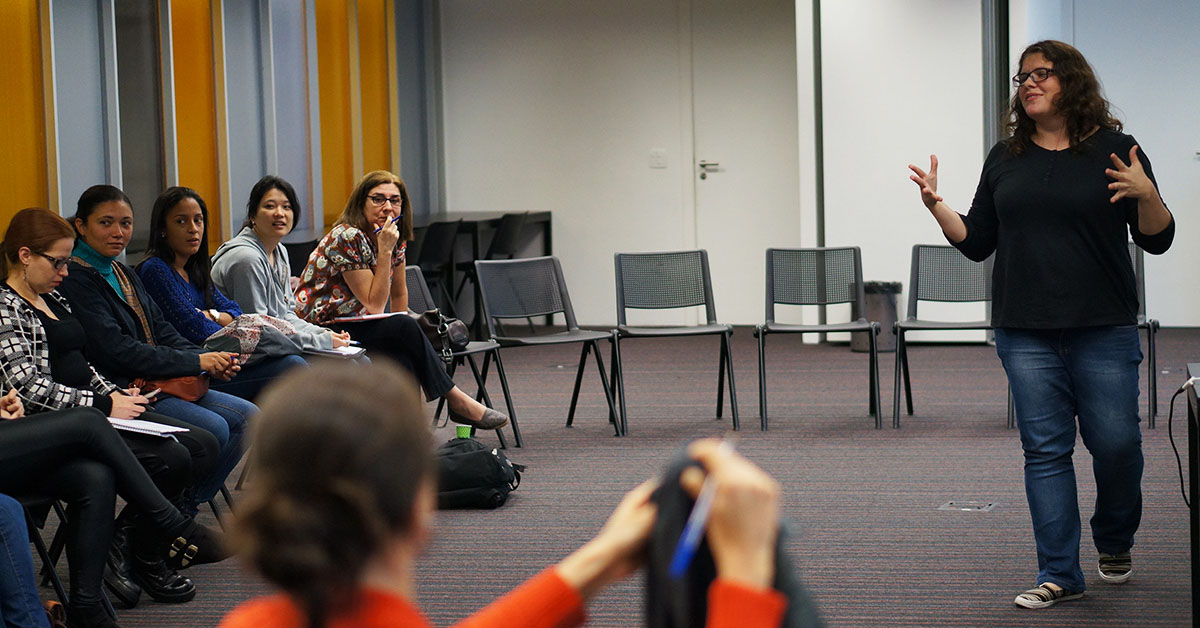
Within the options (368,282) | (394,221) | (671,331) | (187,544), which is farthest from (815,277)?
(187,544)

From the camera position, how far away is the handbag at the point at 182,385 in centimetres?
396

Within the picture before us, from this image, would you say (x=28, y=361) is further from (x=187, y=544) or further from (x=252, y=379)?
(x=252, y=379)

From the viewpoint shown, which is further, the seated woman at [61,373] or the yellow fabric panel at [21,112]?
the yellow fabric panel at [21,112]

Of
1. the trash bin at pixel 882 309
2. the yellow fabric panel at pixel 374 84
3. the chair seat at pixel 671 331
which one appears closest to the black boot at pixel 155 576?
the chair seat at pixel 671 331

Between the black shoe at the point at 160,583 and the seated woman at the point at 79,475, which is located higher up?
the seated woman at the point at 79,475

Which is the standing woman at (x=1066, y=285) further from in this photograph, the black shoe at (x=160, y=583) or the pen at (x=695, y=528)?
the pen at (x=695, y=528)

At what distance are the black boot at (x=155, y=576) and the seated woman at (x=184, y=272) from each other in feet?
3.15

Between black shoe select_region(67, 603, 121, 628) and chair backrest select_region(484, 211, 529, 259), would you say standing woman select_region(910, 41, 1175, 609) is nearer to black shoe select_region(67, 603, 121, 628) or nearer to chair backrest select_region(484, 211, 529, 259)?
black shoe select_region(67, 603, 121, 628)

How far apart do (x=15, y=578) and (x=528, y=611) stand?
2211mm

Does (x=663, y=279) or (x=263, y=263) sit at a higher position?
(x=263, y=263)

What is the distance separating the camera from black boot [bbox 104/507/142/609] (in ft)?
11.6

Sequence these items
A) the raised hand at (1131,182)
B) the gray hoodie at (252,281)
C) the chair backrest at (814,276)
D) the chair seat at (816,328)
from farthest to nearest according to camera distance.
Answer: the chair backrest at (814,276)
the chair seat at (816,328)
the gray hoodie at (252,281)
the raised hand at (1131,182)

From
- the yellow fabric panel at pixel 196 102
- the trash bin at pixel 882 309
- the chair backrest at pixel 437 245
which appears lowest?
the trash bin at pixel 882 309

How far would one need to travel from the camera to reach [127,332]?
392cm
